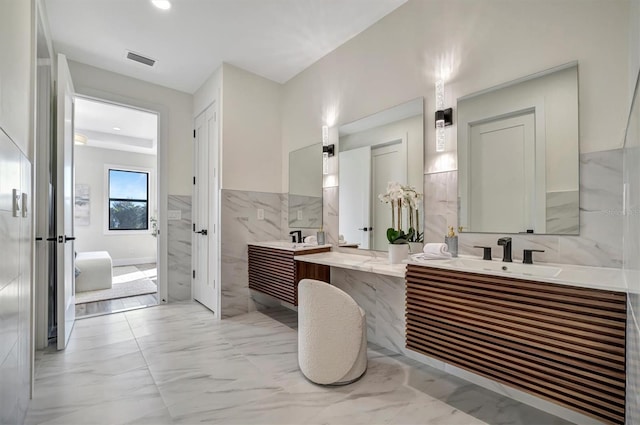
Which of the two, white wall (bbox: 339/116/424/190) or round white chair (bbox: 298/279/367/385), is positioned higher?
white wall (bbox: 339/116/424/190)

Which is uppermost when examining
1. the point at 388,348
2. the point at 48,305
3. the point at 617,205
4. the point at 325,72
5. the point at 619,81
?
the point at 325,72

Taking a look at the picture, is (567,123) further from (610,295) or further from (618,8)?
(610,295)

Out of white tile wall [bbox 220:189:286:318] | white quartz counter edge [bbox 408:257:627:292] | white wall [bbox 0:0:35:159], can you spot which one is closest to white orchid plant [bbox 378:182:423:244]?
white quartz counter edge [bbox 408:257:627:292]

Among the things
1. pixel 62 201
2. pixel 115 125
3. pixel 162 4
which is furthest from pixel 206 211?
pixel 115 125

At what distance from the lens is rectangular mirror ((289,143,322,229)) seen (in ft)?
10.5

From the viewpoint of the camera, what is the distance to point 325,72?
3.15 meters

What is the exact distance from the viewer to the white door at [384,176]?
94.3 inches

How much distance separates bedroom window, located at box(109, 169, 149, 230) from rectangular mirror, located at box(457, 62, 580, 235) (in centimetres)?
730

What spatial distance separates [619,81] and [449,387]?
1.93 meters

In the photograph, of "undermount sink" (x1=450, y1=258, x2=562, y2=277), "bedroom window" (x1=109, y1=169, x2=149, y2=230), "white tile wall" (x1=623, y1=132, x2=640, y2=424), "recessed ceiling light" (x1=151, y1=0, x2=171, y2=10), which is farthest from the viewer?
"bedroom window" (x1=109, y1=169, x2=149, y2=230)

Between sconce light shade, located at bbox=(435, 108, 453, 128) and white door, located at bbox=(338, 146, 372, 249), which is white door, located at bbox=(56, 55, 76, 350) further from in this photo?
sconce light shade, located at bbox=(435, 108, 453, 128)

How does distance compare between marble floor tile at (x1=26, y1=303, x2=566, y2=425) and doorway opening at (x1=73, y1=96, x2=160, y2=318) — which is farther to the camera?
doorway opening at (x1=73, y1=96, x2=160, y2=318)

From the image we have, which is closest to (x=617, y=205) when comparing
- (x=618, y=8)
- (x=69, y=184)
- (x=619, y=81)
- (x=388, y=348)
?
(x=619, y=81)

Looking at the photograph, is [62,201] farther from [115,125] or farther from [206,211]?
[115,125]
